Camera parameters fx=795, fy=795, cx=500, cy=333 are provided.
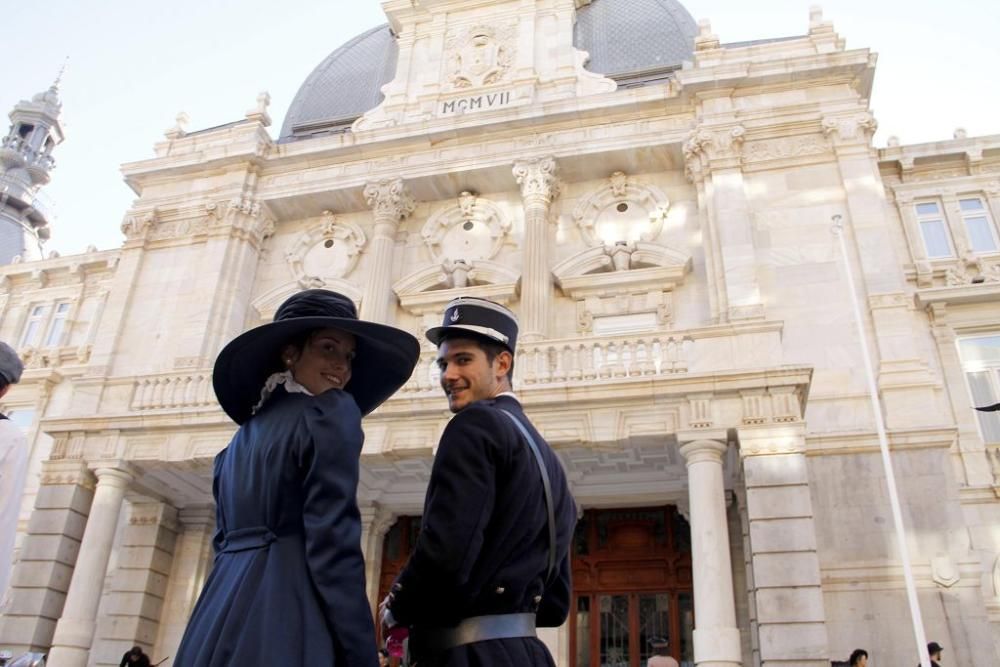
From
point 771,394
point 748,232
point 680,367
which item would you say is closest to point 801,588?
point 771,394

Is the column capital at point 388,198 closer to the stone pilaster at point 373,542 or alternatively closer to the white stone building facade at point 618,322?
the white stone building facade at point 618,322

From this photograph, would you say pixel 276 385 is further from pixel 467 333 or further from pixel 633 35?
pixel 633 35

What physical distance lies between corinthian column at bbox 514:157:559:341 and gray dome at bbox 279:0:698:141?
4.45 m

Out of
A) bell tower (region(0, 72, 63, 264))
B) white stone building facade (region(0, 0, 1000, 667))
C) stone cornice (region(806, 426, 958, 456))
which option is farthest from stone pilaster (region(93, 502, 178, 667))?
bell tower (region(0, 72, 63, 264))

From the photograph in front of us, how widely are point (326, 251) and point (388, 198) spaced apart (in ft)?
7.83

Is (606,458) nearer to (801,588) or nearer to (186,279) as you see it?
(801,588)

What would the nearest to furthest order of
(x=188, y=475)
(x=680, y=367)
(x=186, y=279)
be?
1. (x=680, y=367)
2. (x=188, y=475)
3. (x=186, y=279)

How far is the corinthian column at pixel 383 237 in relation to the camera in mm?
18906

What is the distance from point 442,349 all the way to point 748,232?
46.0ft

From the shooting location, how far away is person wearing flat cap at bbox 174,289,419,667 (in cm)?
312

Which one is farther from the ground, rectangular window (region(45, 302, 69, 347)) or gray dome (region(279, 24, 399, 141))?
gray dome (region(279, 24, 399, 141))

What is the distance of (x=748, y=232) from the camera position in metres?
16.7

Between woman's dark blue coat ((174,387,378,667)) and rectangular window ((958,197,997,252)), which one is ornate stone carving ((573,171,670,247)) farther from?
woman's dark blue coat ((174,387,378,667))

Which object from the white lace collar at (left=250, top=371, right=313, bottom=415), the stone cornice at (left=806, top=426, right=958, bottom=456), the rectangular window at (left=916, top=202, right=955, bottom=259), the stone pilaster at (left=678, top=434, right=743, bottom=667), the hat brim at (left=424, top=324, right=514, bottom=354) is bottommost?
the white lace collar at (left=250, top=371, right=313, bottom=415)
